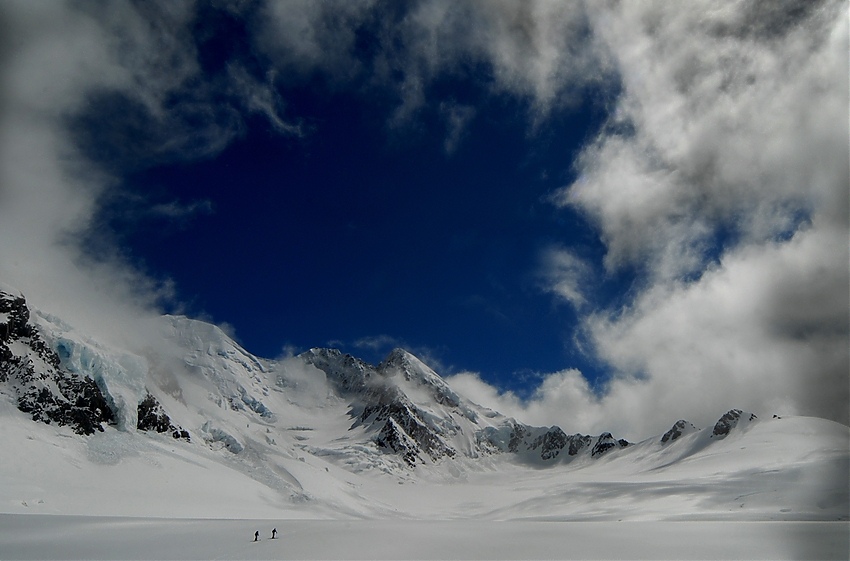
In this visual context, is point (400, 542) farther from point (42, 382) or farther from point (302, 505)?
point (42, 382)

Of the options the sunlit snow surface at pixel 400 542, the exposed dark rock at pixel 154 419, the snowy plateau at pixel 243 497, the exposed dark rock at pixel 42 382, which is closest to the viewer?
the sunlit snow surface at pixel 400 542

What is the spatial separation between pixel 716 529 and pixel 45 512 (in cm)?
7932

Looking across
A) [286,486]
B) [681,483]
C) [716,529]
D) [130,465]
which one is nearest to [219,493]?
Answer: [130,465]

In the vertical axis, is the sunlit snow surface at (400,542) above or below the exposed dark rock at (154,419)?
below

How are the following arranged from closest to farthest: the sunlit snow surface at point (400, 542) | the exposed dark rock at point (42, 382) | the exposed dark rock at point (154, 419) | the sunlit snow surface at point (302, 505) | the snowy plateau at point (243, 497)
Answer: the sunlit snow surface at point (400, 542) → the sunlit snow surface at point (302, 505) → the snowy plateau at point (243, 497) → the exposed dark rock at point (42, 382) → the exposed dark rock at point (154, 419)

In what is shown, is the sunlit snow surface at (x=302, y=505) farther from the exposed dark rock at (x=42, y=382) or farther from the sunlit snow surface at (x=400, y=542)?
the exposed dark rock at (x=42, y=382)

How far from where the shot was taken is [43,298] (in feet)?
365

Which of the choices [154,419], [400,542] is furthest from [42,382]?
[400,542]

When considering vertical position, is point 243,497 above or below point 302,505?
above

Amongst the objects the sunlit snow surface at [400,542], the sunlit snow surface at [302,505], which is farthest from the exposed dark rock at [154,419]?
the sunlit snow surface at [400,542]

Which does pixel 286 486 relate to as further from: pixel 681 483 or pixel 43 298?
pixel 681 483

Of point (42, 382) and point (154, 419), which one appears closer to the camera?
point (42, 382)

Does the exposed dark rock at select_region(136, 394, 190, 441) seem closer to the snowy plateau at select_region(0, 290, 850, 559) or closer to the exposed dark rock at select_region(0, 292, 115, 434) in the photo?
the snowy plateau at select_region(0, 290, 850, 559)

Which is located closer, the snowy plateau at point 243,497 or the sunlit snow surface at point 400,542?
the sunlit snow surface at point 400,542
